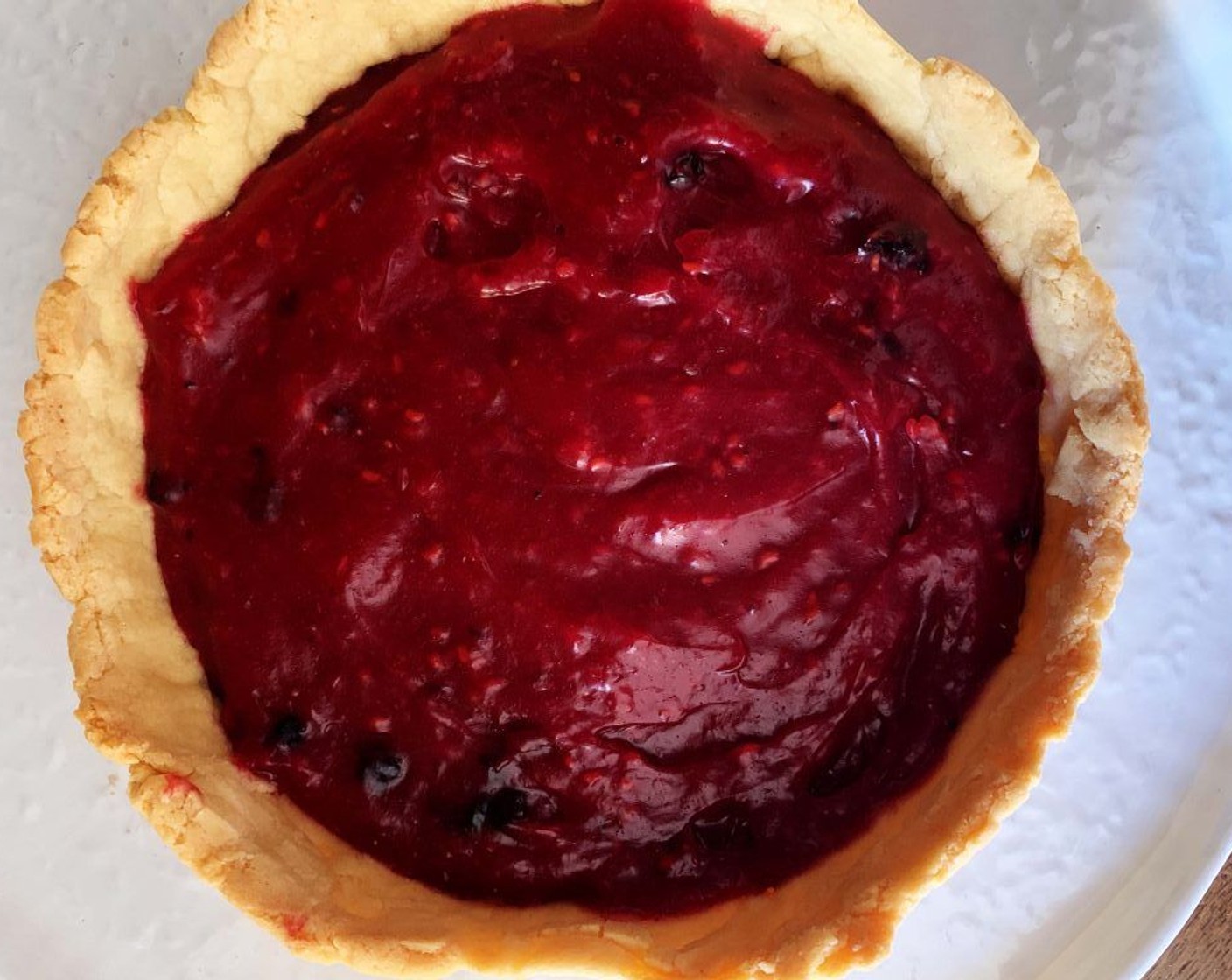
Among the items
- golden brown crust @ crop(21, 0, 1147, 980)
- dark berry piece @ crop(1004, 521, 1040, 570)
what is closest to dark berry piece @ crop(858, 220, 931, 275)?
golden brown crust @ crop(21, 0, 1147, 980)

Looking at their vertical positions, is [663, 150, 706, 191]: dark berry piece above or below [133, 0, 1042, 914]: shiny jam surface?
above

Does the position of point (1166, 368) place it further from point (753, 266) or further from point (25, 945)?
point (25, 945)

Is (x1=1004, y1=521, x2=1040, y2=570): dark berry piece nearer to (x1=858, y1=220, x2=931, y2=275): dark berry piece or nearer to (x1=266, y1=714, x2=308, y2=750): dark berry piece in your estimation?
(x1=858, y1=220, x2=931, y2=275): dark berry piece

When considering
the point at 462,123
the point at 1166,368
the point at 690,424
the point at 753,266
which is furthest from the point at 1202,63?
the point at 462,123

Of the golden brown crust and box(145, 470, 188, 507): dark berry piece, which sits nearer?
the golden brown crust

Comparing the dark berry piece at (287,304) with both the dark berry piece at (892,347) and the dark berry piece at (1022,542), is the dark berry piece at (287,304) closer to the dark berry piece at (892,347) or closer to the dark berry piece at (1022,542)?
the dark berry piece at (892,347)

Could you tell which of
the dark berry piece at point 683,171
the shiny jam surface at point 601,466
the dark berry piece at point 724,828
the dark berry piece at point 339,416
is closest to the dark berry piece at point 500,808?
the shiny jam surface at point 601,466

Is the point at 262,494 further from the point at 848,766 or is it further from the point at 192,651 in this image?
the point at 848,766
